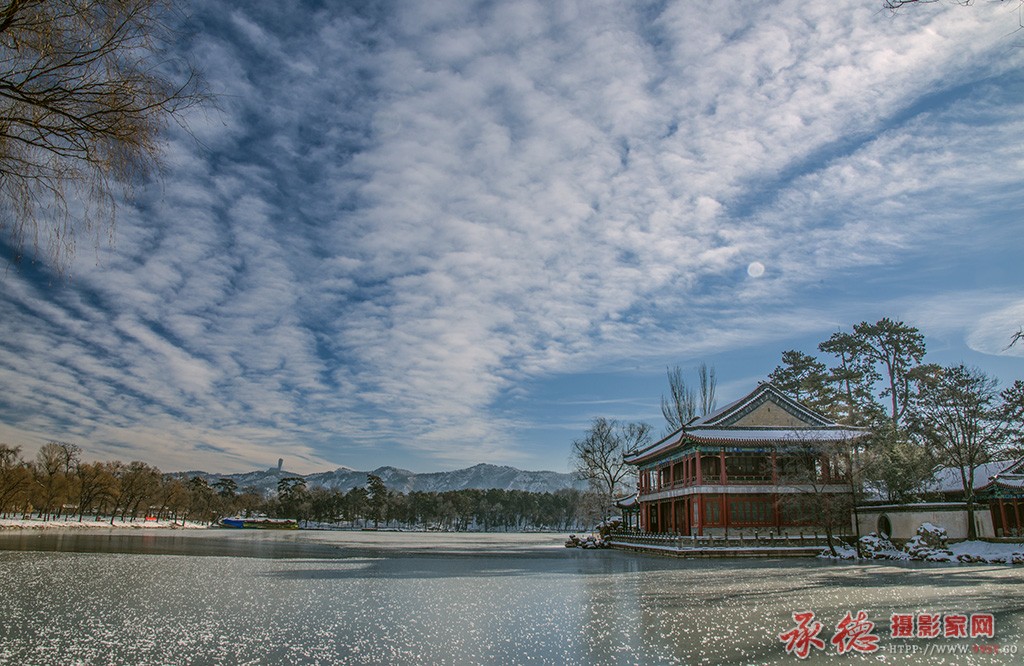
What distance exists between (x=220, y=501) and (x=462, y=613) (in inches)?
4212

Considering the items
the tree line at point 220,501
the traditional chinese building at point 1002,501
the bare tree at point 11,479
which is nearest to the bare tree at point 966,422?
the traditional chinese building at point 1002,501

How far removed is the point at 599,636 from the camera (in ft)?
33.0

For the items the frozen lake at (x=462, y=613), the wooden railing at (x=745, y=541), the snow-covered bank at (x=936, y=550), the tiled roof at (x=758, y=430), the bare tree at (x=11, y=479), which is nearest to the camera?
the frozen lake at (x=462, y=613)

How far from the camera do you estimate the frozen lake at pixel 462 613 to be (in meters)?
8.70

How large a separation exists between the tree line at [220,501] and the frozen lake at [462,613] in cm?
3721

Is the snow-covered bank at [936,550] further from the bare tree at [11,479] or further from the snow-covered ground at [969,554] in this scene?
the bare tree at [11,479]

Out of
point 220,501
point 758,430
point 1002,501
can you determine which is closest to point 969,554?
point 1002,501

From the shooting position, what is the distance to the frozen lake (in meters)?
8.70

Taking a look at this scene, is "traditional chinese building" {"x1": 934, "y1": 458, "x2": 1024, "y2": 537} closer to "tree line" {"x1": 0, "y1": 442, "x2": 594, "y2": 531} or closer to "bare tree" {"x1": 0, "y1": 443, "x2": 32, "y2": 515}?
"tree line" {"x1": 0, "y1": 442, "x2": 594, "y2": 531}

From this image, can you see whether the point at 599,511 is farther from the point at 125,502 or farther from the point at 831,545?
the point at 125,502

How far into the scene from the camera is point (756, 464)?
38.3 metres

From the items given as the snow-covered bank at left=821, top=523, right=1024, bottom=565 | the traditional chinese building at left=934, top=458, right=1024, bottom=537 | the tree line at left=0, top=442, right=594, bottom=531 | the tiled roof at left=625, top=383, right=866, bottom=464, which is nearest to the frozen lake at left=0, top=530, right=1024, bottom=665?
the snow-covered bank at left=821, top=523, right=1024, bottom=565

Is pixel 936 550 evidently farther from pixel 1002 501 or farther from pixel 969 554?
pixel 1002 501

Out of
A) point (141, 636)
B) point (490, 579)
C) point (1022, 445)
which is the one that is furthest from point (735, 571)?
point (141, 636)
